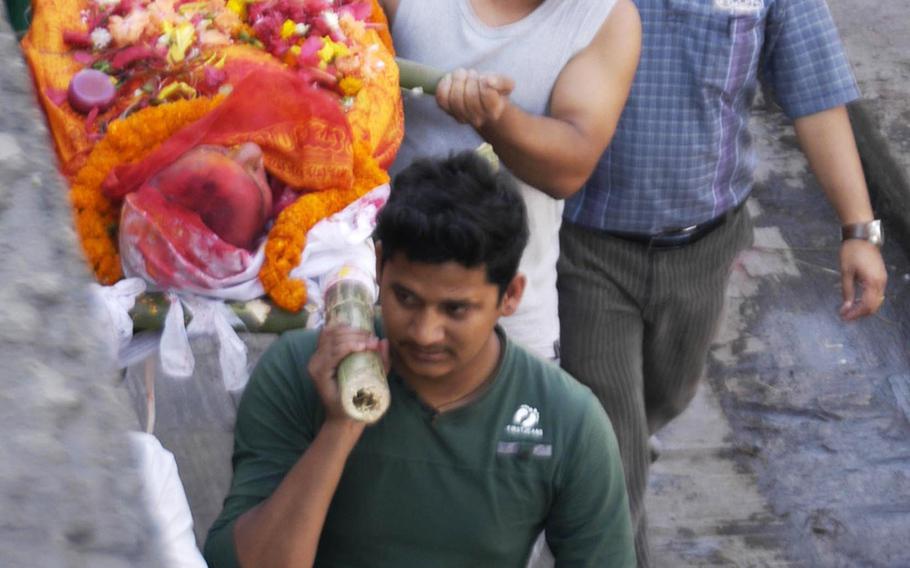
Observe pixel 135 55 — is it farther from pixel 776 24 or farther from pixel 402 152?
pixel 776 24

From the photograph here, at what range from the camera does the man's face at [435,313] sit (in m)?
2.39

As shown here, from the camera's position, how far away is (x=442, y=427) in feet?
7.95

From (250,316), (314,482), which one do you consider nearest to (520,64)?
(250,316)

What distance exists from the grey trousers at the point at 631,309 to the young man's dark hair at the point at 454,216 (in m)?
1.26

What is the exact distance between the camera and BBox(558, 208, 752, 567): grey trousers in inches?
144

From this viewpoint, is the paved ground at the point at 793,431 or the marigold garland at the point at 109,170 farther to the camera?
the paved ground at the point at 793,431

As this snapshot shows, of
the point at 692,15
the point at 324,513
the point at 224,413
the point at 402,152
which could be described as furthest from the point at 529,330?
the point at 224,413

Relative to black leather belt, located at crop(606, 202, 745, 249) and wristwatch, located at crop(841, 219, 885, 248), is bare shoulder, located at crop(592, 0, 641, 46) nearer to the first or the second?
black leather belt, located at crop(606, 202, 745, 249)

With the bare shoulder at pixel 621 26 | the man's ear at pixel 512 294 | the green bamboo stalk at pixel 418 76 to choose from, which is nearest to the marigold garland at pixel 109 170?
the green bamboo stalk at pixel 418 76

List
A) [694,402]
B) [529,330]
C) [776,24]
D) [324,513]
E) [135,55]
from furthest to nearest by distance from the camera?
[694,402], [776,24], [529,330], [135,55], [324,513]

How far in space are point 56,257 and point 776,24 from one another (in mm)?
3015

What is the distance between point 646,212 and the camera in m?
3.63

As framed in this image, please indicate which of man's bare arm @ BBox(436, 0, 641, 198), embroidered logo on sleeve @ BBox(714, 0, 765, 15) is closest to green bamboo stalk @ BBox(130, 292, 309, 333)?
man's bare arm @ BBox(436, 0, 641, 198)

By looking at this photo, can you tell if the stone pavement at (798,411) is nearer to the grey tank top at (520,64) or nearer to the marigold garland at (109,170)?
the grey tank top at (520,64)
